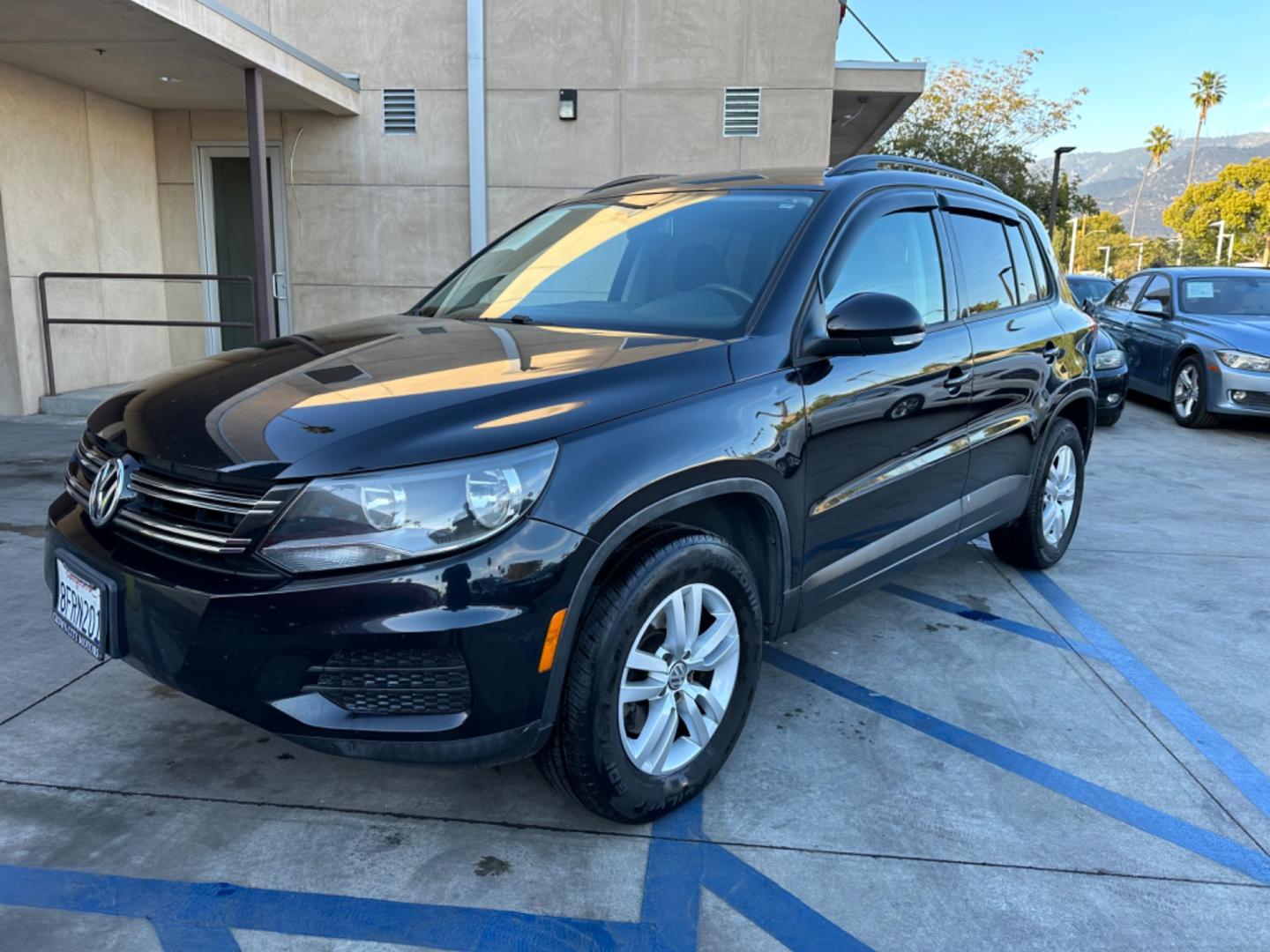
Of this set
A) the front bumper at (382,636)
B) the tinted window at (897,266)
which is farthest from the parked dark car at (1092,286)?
the front bumper at (382,636)

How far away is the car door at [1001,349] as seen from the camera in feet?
12.7

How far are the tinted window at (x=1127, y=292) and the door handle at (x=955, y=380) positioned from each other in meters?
9.38

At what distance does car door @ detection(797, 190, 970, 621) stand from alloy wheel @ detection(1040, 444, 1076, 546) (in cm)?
113

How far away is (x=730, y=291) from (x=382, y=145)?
8333mm

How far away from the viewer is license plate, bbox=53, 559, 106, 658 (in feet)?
7.84

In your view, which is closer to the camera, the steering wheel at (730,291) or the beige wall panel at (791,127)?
the steering wheel at (730,291)

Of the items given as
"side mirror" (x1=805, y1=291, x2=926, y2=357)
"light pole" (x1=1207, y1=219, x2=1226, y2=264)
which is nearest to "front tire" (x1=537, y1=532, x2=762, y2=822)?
"side mirror" (x1=805, y1=291, x2=926, y2=357)

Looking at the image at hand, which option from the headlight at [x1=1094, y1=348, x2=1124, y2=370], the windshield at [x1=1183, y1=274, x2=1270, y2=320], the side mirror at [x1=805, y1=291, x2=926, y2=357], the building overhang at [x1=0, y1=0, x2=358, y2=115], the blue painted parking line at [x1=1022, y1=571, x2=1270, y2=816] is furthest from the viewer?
the windshield at [x1=1183, y1=274, x2=1270, y2=320]

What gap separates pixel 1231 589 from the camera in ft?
15.6

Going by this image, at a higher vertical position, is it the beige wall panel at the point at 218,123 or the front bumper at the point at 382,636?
the beige wall panel at the point at 218,123

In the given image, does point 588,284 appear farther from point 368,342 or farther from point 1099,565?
point 1099,565

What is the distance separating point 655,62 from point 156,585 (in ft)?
29.8

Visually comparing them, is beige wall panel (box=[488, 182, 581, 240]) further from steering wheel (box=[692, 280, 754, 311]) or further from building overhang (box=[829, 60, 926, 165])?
steering wheel (box=[692, 280, 754, 311])

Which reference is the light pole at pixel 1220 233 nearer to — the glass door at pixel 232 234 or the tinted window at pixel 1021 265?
the glass door at pixel 232 234
